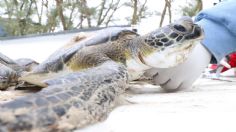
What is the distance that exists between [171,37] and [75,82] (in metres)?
0.60

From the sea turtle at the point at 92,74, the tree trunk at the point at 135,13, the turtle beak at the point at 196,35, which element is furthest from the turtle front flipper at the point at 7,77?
the tree trunk at the point at 135,13

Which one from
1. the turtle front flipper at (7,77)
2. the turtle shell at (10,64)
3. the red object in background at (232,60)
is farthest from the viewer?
the red object in background at (232,60)

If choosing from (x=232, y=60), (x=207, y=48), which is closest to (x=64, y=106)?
(x=207, y=48)

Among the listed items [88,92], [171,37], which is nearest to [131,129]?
[88,92]

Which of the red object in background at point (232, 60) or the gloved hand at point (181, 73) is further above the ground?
the gloved hand at point (181, 73)

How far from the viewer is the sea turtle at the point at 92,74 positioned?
56 cm

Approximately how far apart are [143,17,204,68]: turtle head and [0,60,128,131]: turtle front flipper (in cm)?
48

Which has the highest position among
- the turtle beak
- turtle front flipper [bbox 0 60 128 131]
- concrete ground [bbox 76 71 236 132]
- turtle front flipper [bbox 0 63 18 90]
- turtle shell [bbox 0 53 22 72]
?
the turtle beak

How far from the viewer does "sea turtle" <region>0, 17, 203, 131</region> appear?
0.56 m

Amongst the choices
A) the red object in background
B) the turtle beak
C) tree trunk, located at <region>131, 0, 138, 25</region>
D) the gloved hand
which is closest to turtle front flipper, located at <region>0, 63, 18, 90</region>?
the gloved hand

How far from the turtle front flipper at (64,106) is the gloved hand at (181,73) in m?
0.60

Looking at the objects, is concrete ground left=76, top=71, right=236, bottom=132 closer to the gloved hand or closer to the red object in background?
the gloved hand

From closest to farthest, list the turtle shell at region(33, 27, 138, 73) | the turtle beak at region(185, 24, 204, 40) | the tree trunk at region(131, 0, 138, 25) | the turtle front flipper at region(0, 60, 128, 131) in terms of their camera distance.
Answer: the turtle front flipper at region(0, 60, 128, 131), the turtle beak at region(185, 24, 204, 40), the turtle shell at region(33, 27, 138, 73), the tree trunk at region(131, 0, 138, 25)

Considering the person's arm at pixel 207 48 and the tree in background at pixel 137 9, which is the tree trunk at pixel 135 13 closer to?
the tree in background at pixel 137 9
